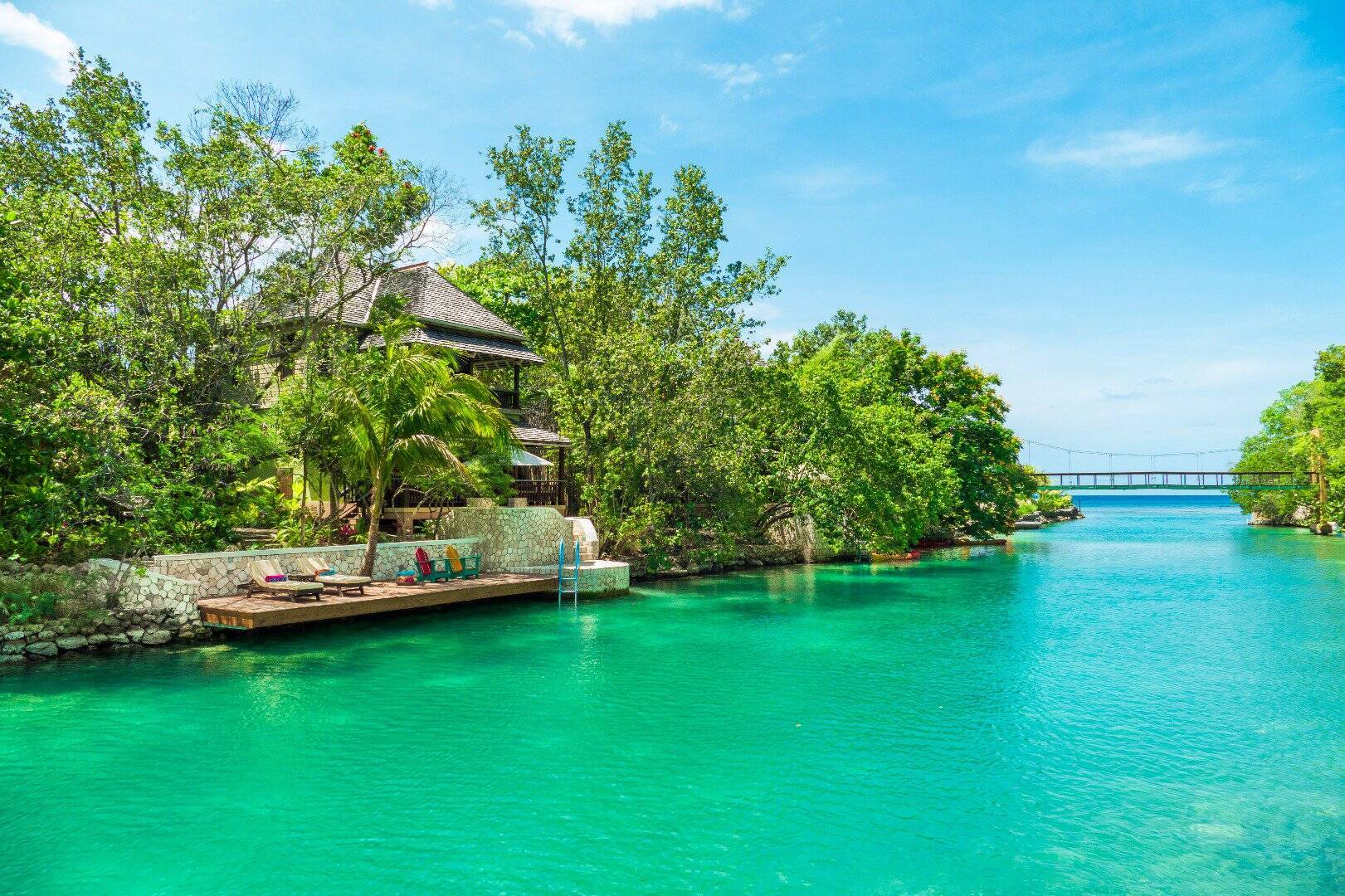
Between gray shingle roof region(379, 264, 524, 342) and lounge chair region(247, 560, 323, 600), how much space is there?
10196 millimetres

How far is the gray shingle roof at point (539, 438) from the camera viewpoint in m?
25.7

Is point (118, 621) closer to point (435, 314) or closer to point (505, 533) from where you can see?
point (505, 533)

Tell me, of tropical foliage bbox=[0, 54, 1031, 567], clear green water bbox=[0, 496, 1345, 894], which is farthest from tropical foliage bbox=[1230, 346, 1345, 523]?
clear green water bbox=[0, 496, 1345, 894]

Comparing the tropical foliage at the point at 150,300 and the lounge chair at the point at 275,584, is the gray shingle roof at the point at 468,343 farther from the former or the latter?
the lounge chair at the point at 275,584

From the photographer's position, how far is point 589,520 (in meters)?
25.2

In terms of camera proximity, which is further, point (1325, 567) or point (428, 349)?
point (1325, 567)

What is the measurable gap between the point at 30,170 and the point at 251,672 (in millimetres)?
15121

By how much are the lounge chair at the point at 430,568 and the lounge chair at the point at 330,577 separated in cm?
202

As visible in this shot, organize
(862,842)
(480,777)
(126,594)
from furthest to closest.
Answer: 1. (126,594)
2. (480,777)
3. (862,842)

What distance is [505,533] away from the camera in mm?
22922

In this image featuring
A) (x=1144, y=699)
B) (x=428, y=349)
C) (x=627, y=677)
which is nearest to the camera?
(x=1144, y=699)

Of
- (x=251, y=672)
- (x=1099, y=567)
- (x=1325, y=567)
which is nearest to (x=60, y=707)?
(x=251, y=672)

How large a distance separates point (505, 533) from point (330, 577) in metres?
6.42

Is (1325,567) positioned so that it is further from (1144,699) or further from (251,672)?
(251,672)
